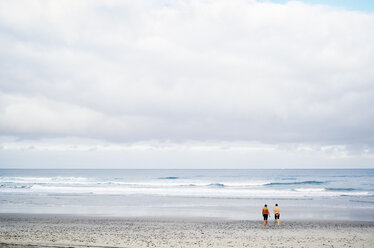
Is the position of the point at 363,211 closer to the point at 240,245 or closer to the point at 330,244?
the point at 330,244

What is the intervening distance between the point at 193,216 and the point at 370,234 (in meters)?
10.4

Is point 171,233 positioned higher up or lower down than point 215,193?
higher up

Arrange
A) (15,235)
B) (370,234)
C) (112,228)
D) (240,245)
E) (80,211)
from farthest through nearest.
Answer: (80,211)
(112,228)
(370,234)
(15,235)
(240,245)

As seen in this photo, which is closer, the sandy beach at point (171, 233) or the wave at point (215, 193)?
the sandy beach at point (171, 233)

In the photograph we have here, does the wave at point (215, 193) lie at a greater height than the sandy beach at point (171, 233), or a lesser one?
lesser

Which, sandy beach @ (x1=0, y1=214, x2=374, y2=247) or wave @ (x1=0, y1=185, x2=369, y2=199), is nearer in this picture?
sandy beach @ (x1=0, y1=214, x2=374, y2=247)

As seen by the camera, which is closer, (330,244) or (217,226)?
(330,244)

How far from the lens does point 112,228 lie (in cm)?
1773

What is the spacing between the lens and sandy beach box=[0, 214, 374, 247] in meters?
13.9

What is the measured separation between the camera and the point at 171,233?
16469mm

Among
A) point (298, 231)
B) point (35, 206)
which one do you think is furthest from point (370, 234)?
point (35, 206)

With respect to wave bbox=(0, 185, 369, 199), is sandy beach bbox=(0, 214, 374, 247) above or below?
above

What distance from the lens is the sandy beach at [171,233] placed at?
13.9 meters

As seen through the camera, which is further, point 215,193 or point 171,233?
point 215,193
